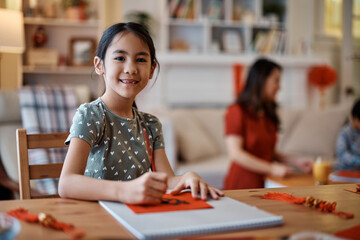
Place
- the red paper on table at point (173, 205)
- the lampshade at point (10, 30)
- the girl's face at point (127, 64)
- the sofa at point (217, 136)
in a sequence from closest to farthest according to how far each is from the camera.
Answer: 1. the red paper on table at point (173, 205)
2. the girl's face at point (127, 64)
3. the lampshade at point (10, 30)
4. the sofa at point (217, 136)

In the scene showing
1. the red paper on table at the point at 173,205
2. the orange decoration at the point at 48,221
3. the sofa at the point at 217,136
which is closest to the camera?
the orange decoration at the point at 48,221

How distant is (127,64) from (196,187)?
1.24ft

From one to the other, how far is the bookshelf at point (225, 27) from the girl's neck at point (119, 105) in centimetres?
377

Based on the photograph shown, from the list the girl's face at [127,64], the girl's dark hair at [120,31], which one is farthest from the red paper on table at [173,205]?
the girl's dark hair at [120,31]

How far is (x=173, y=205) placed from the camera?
0.80 meters

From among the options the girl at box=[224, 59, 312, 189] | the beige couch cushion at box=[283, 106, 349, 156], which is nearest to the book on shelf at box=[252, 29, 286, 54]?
the beige couch cushion at box=[283, 106, 349, 156]

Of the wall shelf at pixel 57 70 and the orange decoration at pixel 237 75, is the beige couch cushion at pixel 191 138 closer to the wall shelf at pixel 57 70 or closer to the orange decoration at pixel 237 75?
Result: the orange decoration at pixel 237 75

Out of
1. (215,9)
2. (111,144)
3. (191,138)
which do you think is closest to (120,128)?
(111,144)

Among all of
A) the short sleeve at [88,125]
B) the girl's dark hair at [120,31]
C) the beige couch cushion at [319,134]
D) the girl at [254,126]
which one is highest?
the girl's dark hair at [120,31]

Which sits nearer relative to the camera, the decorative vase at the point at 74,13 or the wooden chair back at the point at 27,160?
the wooden chair back at the point at 27,160

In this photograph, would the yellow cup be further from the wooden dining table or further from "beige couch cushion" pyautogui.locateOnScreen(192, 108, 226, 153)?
"beige couch cushion" pyautogui.locateOnScreen(192, 108, 226, 153)

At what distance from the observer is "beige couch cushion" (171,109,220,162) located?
3543 mm

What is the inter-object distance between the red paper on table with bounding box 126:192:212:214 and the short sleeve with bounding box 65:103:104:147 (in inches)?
10.5

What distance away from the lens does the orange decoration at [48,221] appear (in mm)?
631
